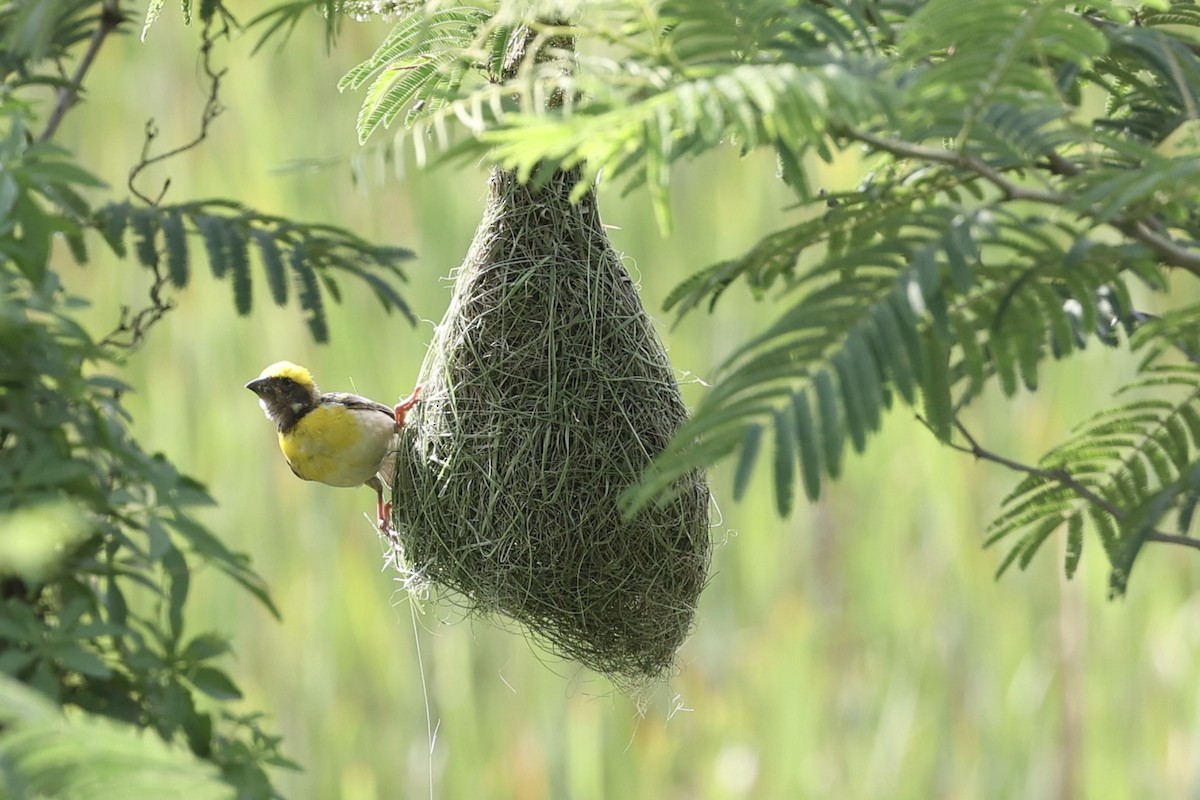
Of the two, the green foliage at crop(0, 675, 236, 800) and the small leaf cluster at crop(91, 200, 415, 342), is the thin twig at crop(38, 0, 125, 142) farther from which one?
the green foliage at crop(0, 675, 236, 800)

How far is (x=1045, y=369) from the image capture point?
5.51 m

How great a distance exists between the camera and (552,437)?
8.58 feet

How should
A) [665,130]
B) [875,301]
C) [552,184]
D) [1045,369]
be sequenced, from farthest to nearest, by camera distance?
1. [1045,369]
2. [552,184]
3. [875,301]
4. [665,130]

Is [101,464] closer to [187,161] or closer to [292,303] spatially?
[292,303]

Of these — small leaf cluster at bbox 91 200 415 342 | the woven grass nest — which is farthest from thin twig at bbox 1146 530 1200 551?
small leaf cluster at bbox 91 200 415 342

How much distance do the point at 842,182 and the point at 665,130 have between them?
12.8 feet

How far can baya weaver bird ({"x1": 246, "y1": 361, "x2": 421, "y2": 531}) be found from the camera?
116 inches

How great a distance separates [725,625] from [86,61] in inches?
142

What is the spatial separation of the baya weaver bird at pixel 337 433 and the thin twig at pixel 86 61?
1.01 meters

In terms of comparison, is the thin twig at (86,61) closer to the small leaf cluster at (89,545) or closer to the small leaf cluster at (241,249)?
the small leaf cluster at (241,249)

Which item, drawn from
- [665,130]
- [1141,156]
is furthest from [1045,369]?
[665,130]

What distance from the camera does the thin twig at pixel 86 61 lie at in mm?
1951

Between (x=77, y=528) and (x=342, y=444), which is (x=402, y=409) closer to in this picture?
(x=342, y=444)

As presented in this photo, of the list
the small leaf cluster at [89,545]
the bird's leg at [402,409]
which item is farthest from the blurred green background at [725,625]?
the small leaf cluster at [89,545]
